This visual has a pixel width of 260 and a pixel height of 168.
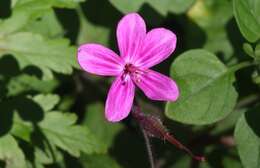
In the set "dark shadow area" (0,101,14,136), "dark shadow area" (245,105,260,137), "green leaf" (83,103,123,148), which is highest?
"dark shadow area" (245,105,260,137)

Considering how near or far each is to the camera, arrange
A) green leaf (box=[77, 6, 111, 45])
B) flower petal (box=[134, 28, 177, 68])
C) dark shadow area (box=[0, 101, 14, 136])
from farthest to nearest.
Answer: green leaf (box=[77, 6, 111, 45])
dark shadow area (box=[0, 101, 14, 136])
flower petal (box=[134, 28, 177, 68])

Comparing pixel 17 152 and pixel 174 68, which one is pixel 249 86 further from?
pixel 17 152

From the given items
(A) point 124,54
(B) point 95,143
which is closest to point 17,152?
(B) point 95,143

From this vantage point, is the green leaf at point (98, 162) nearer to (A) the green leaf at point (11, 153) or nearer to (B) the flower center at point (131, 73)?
(A) the green leaf at point (11, 153)

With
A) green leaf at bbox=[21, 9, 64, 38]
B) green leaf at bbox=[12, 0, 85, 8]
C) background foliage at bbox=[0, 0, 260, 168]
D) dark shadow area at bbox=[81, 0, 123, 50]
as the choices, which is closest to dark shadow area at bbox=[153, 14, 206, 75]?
background foliage at bbox=[0, 0, 260, 168]

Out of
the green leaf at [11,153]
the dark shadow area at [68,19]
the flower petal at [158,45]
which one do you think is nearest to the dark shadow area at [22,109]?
the green leaf at [11,153]

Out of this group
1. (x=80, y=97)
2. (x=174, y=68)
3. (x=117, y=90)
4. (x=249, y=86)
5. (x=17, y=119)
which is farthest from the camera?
(x=80, y=97)

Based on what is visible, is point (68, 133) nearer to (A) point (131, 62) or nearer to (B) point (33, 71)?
(B) point (33, 71)

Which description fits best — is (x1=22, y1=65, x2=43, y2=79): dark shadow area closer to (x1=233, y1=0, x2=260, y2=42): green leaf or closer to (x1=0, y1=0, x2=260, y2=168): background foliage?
(x1=0, y1=0, x2=260, y2=168): background foliage
